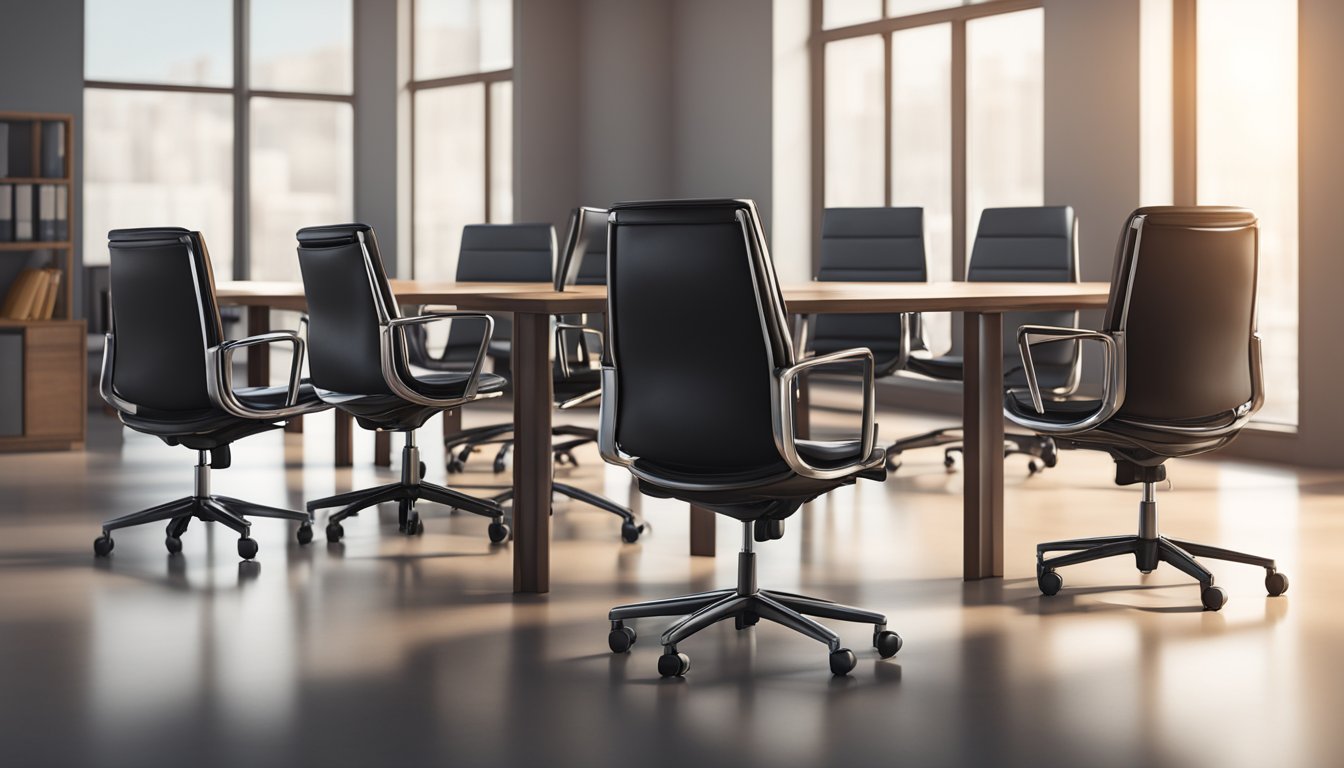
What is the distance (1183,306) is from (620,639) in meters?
1.67

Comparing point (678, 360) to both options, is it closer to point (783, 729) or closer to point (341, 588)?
point (783, 729)

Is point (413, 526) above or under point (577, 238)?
under

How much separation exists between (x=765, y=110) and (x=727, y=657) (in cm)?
706

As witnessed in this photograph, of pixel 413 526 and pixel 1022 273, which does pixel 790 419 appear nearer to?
pixel 413 526

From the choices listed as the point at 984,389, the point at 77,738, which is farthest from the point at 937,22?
the point at 77,738

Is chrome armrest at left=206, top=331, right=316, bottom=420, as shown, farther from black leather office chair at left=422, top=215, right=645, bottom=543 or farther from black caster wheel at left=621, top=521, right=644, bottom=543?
black caster wheel at left=621, top=521, right=644, bottom=543

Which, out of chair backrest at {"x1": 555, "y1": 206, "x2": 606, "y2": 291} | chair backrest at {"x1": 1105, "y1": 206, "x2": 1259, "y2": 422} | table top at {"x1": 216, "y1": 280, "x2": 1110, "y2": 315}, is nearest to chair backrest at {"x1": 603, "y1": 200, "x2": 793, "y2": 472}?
table top at {"x1": 216, "y1": 280, "x2": 1110, "y2": 315}

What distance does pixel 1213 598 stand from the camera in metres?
3.71

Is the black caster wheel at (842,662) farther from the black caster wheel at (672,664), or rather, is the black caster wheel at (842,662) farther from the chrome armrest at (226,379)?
the chrome armrest at (226,379)

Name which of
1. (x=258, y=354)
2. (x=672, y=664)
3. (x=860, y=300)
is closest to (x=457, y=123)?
(x=258, y=354)

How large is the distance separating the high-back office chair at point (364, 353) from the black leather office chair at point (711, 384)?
4.15 ft

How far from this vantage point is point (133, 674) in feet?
10.2

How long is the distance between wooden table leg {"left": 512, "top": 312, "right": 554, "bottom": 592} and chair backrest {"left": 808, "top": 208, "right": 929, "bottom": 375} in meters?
2.76

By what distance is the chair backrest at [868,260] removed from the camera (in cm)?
638
